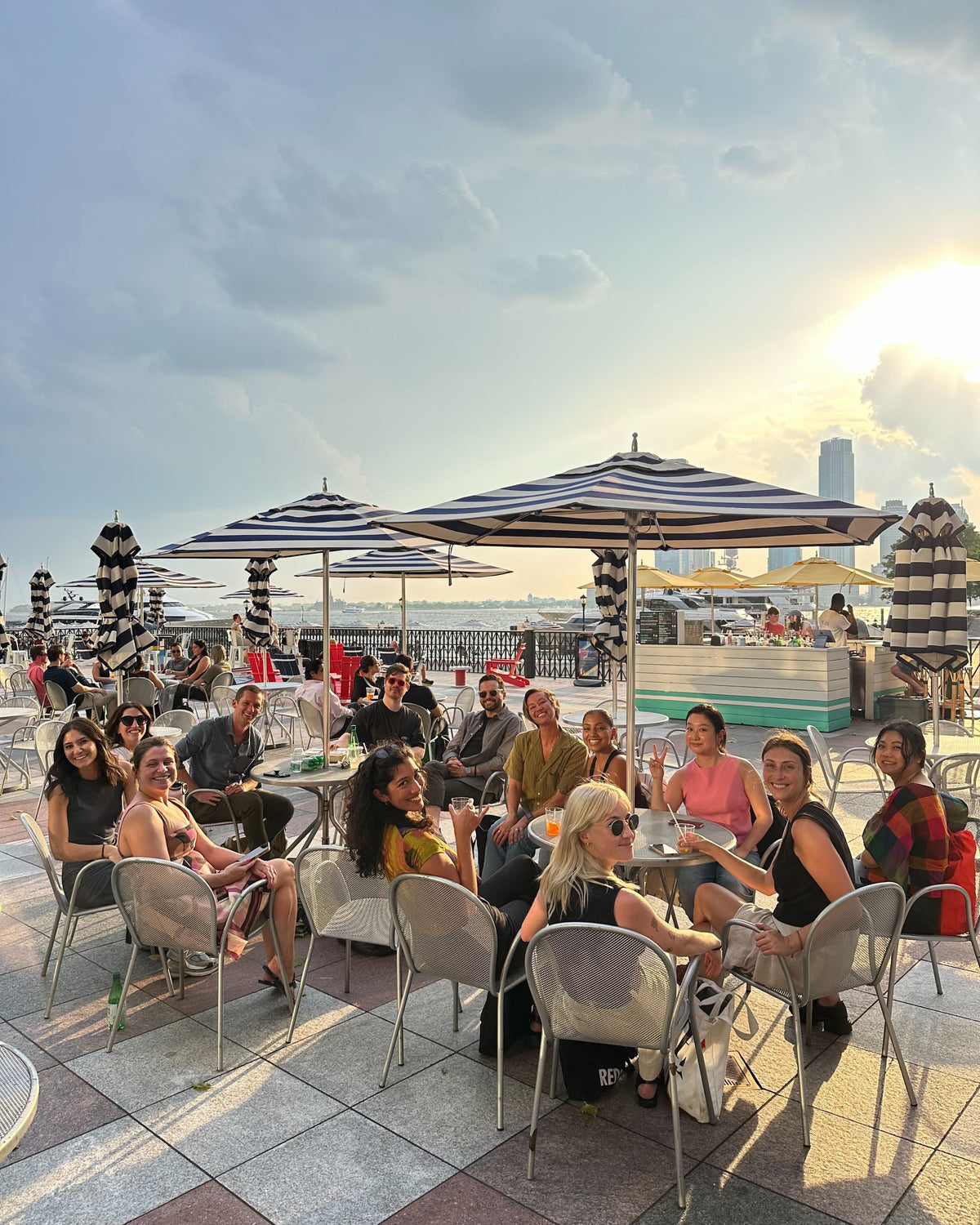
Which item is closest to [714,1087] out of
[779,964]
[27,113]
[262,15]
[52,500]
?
[779,964]

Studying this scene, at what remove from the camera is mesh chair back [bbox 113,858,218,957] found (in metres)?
3.04

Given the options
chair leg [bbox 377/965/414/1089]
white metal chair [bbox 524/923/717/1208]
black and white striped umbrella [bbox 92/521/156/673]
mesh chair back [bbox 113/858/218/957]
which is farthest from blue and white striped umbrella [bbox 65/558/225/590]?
white metal chair [bbox 524/923/717/1208]

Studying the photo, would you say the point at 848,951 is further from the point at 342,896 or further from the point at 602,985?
the point at 342,896

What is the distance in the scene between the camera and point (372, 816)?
10.6ft

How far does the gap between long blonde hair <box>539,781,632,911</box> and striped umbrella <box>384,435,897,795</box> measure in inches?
51.3

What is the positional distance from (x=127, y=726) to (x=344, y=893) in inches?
107

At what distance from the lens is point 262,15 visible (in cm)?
1299

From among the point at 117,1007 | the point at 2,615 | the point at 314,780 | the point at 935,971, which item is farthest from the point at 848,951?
the point at 2,615

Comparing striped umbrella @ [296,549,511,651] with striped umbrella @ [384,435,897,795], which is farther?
striped umbrella @ [296,549,511,651]

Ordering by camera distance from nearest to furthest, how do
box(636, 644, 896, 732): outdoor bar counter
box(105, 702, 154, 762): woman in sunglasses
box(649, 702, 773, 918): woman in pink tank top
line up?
box(649, 702, 773, 918): woman in pink tank top
box(105, 702, 154, 762): woman in sunglasses
box(636, 644, 896, 732): outdoor bar counter

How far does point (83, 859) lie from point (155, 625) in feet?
72.8

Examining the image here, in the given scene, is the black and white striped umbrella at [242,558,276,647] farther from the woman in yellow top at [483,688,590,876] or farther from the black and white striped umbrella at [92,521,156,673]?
the woman in yellow top at [483,688,590,876]

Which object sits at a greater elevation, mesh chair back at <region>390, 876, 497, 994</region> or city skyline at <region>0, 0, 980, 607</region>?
city skyline at <region>0, 0, 980, 607</region>

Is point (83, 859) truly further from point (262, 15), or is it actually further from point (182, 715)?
point (262, 15)
